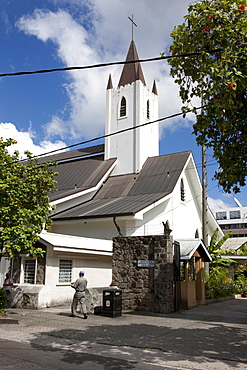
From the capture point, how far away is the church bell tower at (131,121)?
1262 inches

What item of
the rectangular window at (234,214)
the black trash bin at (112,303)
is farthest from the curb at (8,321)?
the rectangular window at (234,214)

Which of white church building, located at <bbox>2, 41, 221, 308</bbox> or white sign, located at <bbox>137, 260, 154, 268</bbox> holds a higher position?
white church building, located at <bbox>2, 41, 221, 308</bbox>

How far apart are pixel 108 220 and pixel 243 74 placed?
1704 centimetres

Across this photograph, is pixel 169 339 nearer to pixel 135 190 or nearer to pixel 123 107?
pixel 135 190

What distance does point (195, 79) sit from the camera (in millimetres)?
8648

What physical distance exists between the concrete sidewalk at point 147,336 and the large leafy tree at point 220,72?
12.8 ft

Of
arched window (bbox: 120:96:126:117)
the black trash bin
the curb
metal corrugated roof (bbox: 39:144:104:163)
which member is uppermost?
arched window (bbox: 120:96:126:117)

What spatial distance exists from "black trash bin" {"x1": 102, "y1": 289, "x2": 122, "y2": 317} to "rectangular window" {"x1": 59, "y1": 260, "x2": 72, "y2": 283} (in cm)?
375

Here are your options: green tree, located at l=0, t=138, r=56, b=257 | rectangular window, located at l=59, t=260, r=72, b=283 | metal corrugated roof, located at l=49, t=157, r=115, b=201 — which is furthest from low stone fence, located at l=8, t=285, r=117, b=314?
metal corrugated roof, located at l=49, t=157, r=115, b=201

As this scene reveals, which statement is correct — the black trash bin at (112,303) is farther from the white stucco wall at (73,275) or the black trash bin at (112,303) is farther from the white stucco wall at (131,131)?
the white stucco wall at (131,131)

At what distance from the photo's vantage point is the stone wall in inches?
596

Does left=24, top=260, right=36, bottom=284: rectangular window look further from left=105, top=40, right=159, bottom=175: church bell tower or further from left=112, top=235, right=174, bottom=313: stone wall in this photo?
left=105, top=40, right=159, bottom=175: church bell tower

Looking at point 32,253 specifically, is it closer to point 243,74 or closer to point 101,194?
point 243,74

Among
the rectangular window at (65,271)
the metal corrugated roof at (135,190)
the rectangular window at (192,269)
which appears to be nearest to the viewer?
the rectangular window at (65,271)
